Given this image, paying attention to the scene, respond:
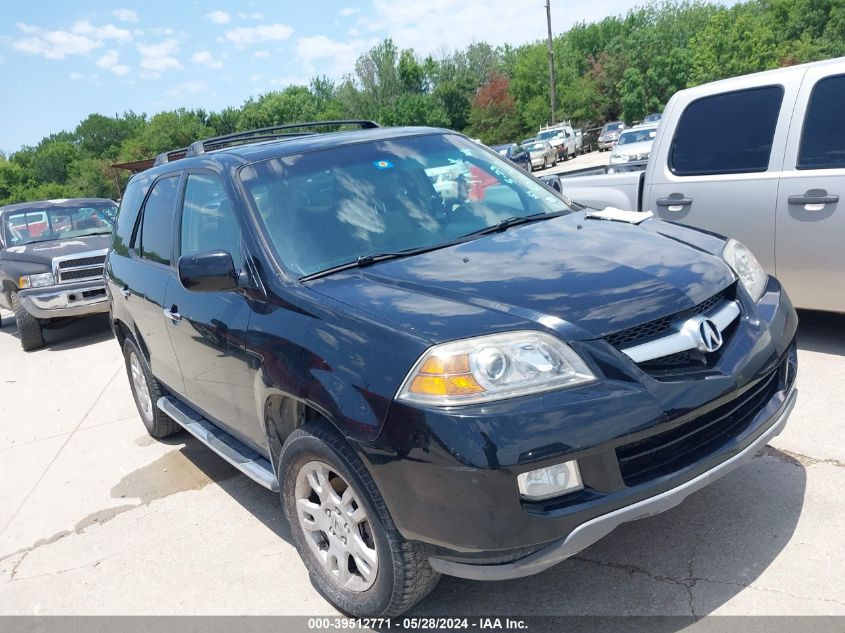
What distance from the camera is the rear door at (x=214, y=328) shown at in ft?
10.8

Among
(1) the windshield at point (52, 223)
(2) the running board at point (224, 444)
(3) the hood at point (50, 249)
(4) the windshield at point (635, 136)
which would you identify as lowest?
(4) the windshield at point (635, 136)

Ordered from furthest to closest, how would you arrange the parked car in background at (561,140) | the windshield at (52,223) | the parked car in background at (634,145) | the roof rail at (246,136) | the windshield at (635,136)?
the parked car in background at (561,140) → the windshield at (635,136) → the parked car in background at (634,145) → the windshield at (52,223) → the roof rail at (246,136)

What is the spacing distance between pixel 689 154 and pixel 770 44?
56.5m

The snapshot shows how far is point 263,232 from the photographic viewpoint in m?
3.24

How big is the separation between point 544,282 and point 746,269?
114cm

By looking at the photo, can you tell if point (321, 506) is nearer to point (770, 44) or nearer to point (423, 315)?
point (423, 315)

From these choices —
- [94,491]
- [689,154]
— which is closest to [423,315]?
[94,491]

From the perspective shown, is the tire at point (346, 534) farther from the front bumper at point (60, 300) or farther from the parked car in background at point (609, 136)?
the parked car in background at point (609, 136)

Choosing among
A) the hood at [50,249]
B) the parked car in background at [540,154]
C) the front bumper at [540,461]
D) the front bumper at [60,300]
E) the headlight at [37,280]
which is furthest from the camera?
the parked car in background at [540,154]

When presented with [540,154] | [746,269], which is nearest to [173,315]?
[746,269]

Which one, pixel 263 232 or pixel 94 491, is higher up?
pixel 263 232

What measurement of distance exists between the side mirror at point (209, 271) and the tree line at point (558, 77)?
133 feet

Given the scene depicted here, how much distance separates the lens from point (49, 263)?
962 cm

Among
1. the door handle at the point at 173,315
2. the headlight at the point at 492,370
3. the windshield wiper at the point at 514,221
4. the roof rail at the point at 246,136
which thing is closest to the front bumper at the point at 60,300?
the roof rail at the point at 246,136
